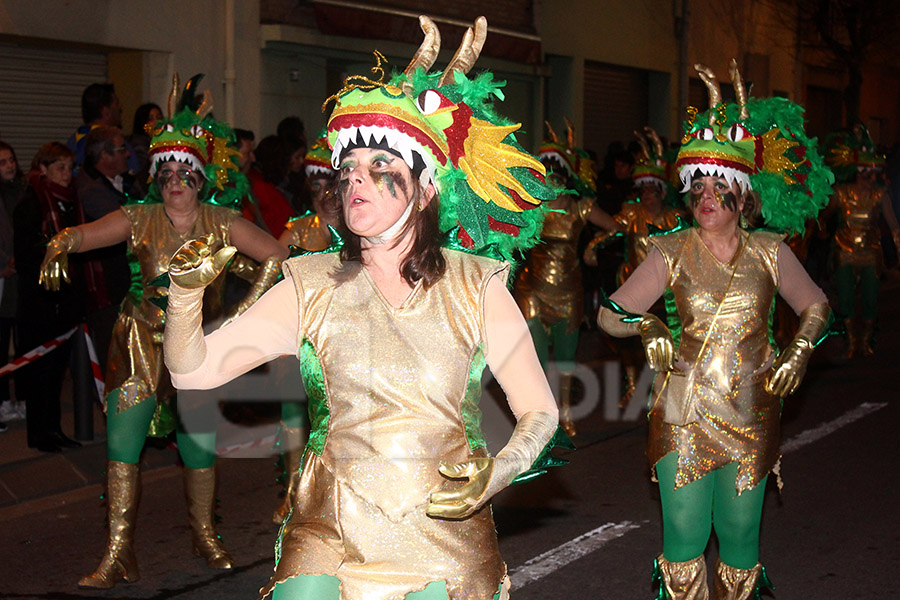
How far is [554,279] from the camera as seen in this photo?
30.2 feet

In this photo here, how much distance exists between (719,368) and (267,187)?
20.1 feet

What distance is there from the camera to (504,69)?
18.4 meters

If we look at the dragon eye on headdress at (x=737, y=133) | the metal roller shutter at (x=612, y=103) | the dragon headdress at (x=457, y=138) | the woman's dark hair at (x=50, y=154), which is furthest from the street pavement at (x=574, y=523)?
the metal roller shutter at (x=612, y=103)

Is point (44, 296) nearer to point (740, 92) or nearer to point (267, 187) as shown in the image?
point (267, 187)

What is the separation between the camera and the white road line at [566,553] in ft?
18.9

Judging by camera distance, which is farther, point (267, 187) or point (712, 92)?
point (267, 187)

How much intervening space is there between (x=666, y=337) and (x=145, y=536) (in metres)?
3.28

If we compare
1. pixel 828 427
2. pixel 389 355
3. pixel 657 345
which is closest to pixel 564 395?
pixel 828 427

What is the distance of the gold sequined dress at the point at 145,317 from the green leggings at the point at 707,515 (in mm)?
2396

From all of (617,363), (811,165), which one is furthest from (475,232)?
(617,363)

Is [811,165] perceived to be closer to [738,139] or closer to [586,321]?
[738,139]

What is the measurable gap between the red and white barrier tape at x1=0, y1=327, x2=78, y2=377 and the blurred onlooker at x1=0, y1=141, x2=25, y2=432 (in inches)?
21.1

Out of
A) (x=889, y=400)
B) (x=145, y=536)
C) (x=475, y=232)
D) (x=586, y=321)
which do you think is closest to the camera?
(x=475, y=232)

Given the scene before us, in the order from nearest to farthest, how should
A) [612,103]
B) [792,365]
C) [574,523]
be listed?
[792,365]
[574,523]
[612,103]
